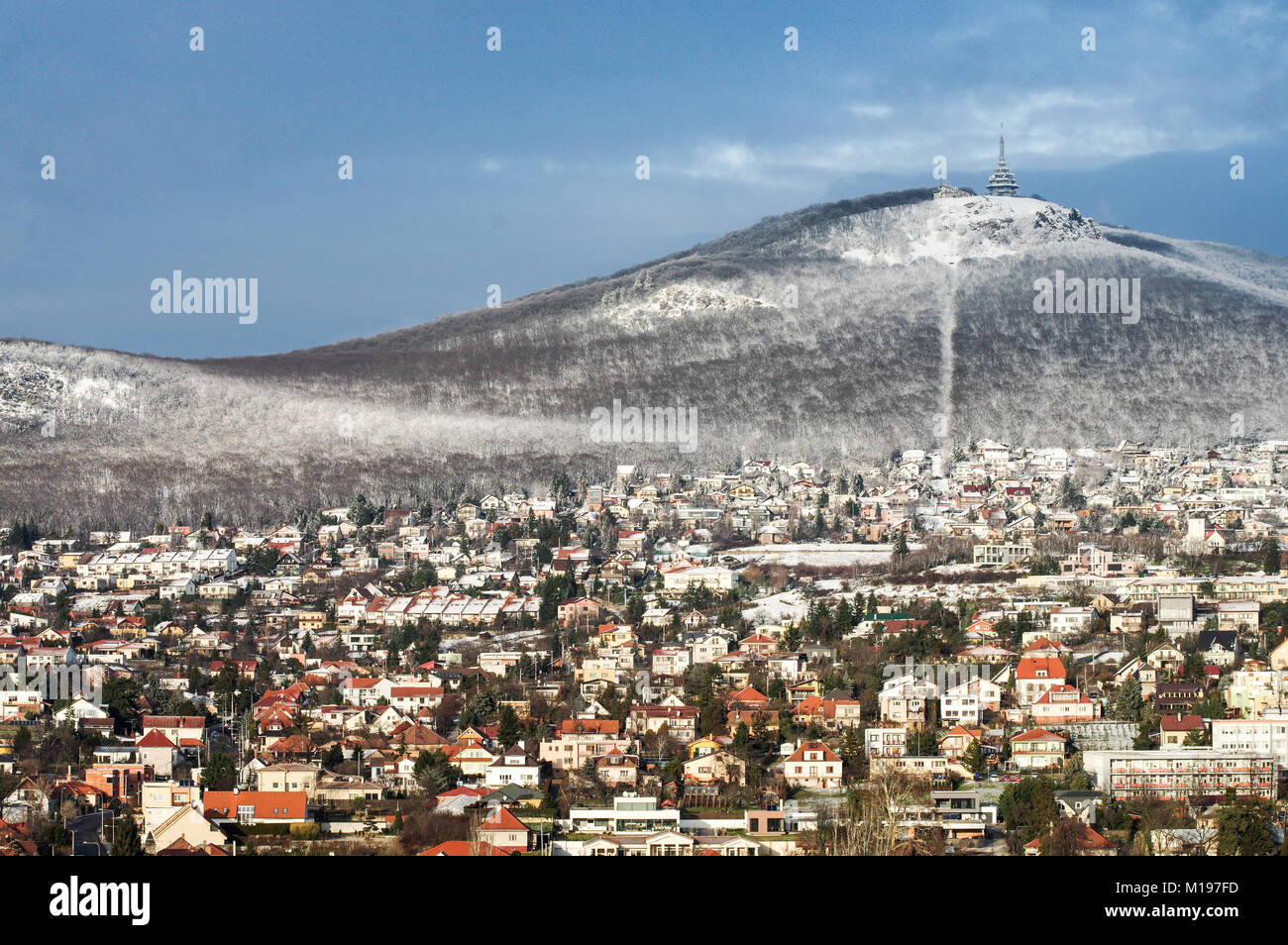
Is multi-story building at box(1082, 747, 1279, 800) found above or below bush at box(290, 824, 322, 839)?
above

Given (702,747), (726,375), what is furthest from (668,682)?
(726,375)

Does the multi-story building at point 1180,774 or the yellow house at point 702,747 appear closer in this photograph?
the multi-story building at point 1180,774

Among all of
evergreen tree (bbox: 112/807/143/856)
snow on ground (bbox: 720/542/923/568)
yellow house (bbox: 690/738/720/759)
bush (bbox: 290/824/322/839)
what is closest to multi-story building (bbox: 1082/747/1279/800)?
yellow house (bbox: 690/738/720/759)

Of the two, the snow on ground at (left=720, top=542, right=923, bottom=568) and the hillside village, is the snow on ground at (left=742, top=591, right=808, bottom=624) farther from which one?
the snow on ground at (left=720, top=542, right=923, bottom=568)

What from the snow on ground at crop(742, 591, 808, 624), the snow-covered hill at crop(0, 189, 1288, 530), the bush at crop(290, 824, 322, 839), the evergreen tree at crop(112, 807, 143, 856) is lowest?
the bush at crop(290, 824, 322, 839)

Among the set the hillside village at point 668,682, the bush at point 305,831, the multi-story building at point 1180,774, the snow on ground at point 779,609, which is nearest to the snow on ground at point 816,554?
the hillside village at point 668,682

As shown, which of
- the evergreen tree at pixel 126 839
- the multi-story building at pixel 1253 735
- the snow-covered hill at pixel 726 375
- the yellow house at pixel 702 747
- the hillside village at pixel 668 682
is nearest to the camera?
the evergreen tree at pixel 126 839

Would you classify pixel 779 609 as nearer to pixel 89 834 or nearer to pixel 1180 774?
pixel 1180 774

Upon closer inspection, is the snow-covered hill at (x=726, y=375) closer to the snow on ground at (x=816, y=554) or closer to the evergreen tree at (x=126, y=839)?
the snow on ground at (x=816, y=554)
